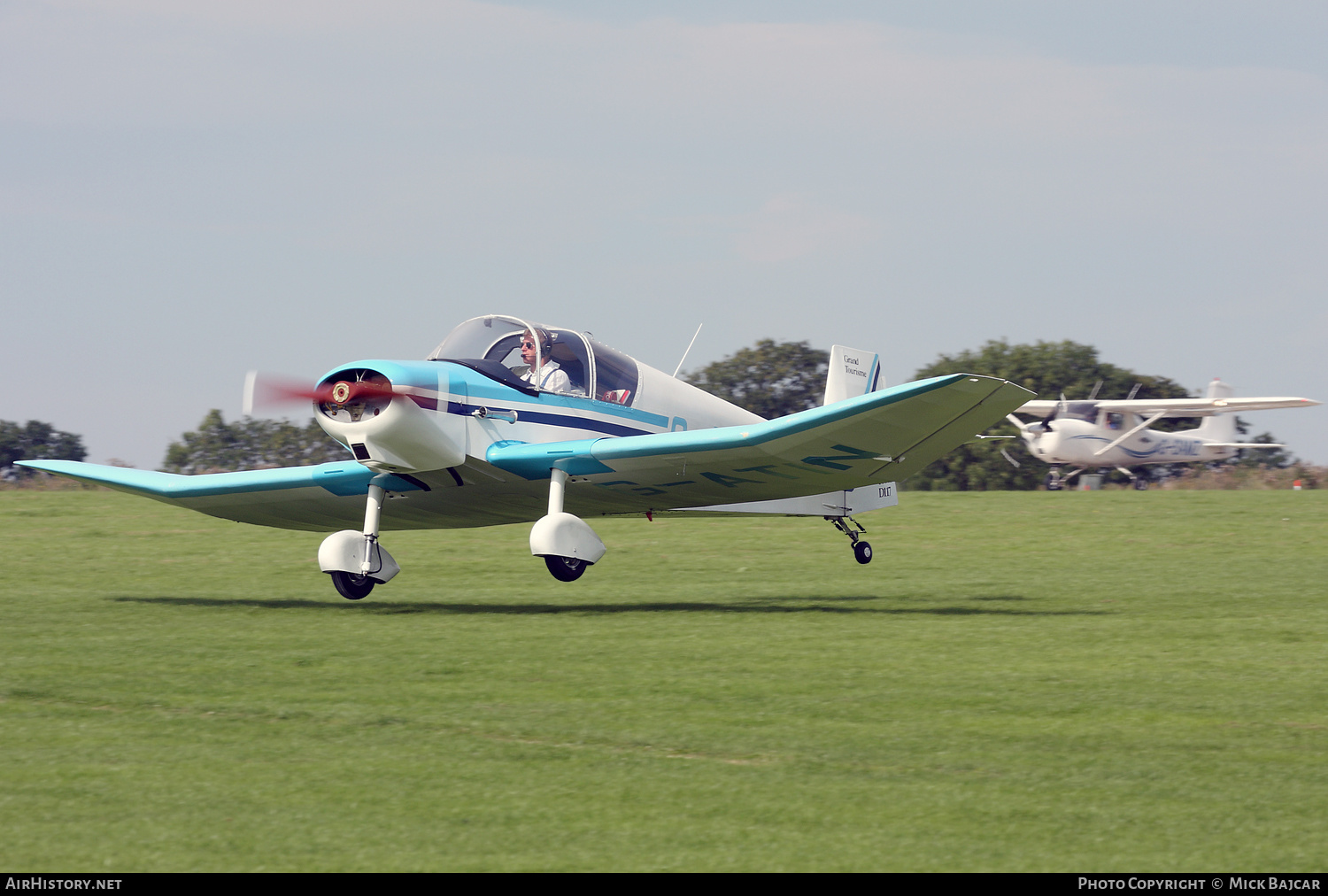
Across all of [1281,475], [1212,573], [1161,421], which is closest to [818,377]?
[1161,421]

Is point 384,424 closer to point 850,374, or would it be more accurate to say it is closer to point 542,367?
point 542,367

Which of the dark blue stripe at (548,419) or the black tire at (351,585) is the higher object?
the dark blue stripe at (548,419)

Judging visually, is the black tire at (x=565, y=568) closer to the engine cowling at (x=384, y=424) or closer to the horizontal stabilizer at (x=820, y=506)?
the engine cowling at (x=384, y=424)

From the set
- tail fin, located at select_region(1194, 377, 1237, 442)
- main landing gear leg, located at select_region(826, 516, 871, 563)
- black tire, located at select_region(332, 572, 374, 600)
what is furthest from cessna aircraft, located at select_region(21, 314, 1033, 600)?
tail fin, located at select_region(1194, 377, 1237, 442)

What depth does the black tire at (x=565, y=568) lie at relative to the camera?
12.1 metres

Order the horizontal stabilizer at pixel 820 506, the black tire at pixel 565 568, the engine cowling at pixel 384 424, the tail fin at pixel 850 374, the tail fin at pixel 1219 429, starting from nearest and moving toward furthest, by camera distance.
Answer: the engine cowling at pixel 384 424, the black tire at pixel 565 568, the horizontal stabilizer at pixel 820 506, the tail fin at pixel 850 374, the tail fin at pixel 1219 429

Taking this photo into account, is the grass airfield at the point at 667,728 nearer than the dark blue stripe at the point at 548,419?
Yes

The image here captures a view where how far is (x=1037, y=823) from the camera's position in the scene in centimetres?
450

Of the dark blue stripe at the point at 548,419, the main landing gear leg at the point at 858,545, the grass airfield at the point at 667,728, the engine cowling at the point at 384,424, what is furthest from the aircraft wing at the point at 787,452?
the main landing gear leg at the point at 858,545

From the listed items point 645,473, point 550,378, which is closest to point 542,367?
point 550,378

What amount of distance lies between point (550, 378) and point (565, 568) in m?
2.06

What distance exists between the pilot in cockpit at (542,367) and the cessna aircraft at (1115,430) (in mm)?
42067

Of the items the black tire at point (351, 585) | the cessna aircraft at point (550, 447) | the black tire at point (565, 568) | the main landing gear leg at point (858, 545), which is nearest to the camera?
the cessna aircraft at point (550, 447)
